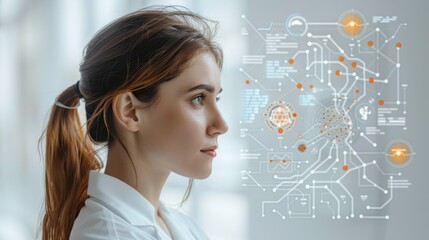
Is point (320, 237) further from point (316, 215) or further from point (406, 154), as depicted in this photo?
point (406, 154)

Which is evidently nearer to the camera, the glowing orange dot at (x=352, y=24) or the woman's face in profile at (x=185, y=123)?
the woman's face in profile at (x=185, y=123)

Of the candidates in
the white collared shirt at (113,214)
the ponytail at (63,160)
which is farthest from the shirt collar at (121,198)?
the ponytail at (63,160)

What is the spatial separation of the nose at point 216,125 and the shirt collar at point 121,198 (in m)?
0.20

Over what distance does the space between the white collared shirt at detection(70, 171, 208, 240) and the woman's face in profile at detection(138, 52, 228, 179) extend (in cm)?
9

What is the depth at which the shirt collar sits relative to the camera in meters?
1.07

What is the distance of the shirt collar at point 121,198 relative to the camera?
3.52ft

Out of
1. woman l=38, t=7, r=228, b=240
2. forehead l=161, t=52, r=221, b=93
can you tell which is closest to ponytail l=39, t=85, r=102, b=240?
woman l=38, t=7, r=228, b=240

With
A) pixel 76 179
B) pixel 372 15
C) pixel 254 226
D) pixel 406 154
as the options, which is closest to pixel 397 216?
pixel 406 154

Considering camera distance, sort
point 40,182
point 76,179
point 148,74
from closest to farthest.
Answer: point 148,74 < point 76,179 < point 40,182

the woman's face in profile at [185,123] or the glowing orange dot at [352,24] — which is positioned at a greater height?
the glowing orange dot at [352,24]

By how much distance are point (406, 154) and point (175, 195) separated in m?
0.89

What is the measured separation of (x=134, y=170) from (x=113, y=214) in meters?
0.13

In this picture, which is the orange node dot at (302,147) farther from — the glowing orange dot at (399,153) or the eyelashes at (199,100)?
the eyelashes at (199,100)

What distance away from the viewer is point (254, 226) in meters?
2.07
